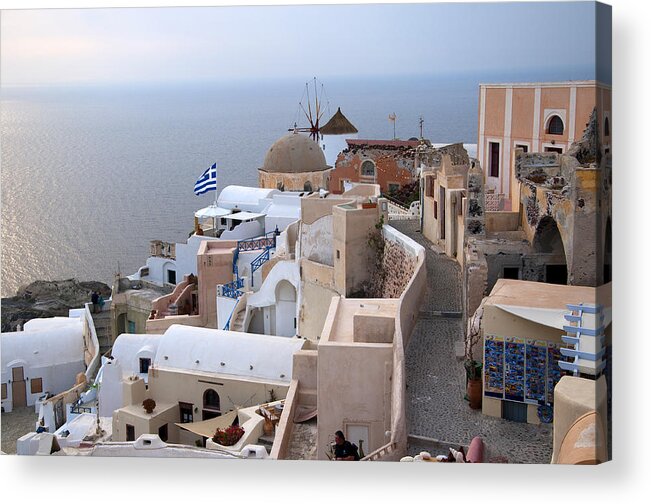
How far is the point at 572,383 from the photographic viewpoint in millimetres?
5598

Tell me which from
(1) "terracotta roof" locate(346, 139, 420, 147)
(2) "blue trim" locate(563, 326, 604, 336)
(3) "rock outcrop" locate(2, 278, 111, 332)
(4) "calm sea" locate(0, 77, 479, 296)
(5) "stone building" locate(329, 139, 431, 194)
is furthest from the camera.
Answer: (1) "terracotta roof" locate(346, 139, 420, 147)

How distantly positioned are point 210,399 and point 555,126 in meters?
5.13

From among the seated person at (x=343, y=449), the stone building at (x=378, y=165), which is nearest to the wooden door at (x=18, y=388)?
the seated person at (x=343, y=449)

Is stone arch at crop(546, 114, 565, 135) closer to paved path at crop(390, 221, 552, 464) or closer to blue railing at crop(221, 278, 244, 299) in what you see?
paved path at crop(390, 221, 552, 464)

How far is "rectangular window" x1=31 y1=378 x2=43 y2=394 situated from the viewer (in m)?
12.9

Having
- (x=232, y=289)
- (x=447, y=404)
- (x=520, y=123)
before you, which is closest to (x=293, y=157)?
(x=232, y=289)

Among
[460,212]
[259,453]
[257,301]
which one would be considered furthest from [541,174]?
[257,301]

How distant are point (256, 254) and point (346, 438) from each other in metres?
8.30

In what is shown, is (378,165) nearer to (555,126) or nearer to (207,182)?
(207,182)

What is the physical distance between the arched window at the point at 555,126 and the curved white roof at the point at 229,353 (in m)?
3.83

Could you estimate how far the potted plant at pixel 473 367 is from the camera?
687 cm

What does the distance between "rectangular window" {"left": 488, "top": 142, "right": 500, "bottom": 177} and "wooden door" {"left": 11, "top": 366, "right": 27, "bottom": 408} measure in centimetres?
714

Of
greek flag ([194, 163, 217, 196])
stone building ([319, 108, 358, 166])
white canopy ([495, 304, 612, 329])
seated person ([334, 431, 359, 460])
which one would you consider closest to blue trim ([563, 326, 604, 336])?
white canopy ([495, 304, 612, 329])

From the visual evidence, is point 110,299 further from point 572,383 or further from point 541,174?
point 572,383
